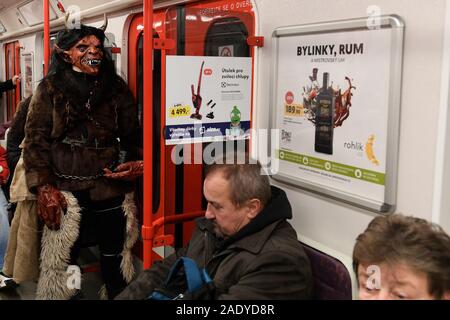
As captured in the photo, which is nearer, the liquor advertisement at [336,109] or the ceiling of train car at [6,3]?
the liquor advertisement at [336,109]

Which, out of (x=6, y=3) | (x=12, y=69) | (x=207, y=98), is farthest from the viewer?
(x=12, y=69)

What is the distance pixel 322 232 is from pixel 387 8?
0.94 m

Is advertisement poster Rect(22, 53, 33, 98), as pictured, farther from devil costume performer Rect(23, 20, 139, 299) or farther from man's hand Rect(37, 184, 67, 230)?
man's hand Rect(37, 184, 67, 230)

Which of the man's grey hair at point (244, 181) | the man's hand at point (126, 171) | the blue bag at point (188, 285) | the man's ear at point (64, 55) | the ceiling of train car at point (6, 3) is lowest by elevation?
the blue bag at point (188, 285)

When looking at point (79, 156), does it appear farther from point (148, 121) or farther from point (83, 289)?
point (83, 289)

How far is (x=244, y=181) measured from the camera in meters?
2.16

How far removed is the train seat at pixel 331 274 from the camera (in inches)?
77.3

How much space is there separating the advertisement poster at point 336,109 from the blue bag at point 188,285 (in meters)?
0.65

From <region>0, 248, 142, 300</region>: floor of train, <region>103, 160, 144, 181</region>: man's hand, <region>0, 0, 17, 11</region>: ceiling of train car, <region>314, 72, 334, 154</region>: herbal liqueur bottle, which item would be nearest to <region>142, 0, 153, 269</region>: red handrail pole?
<region>314, 72, 334, 154</region>: herbal liqueur bottle

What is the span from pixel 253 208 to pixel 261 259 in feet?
0.89

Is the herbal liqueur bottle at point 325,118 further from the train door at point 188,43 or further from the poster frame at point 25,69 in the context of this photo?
the poster frame at point 25,69

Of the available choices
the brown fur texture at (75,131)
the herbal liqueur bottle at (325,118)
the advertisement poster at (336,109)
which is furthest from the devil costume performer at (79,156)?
the herbal liqueur bottle at (325,118)

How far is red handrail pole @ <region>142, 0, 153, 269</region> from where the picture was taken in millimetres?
2391

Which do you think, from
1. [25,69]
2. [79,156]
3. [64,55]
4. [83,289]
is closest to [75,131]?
[79,156]
